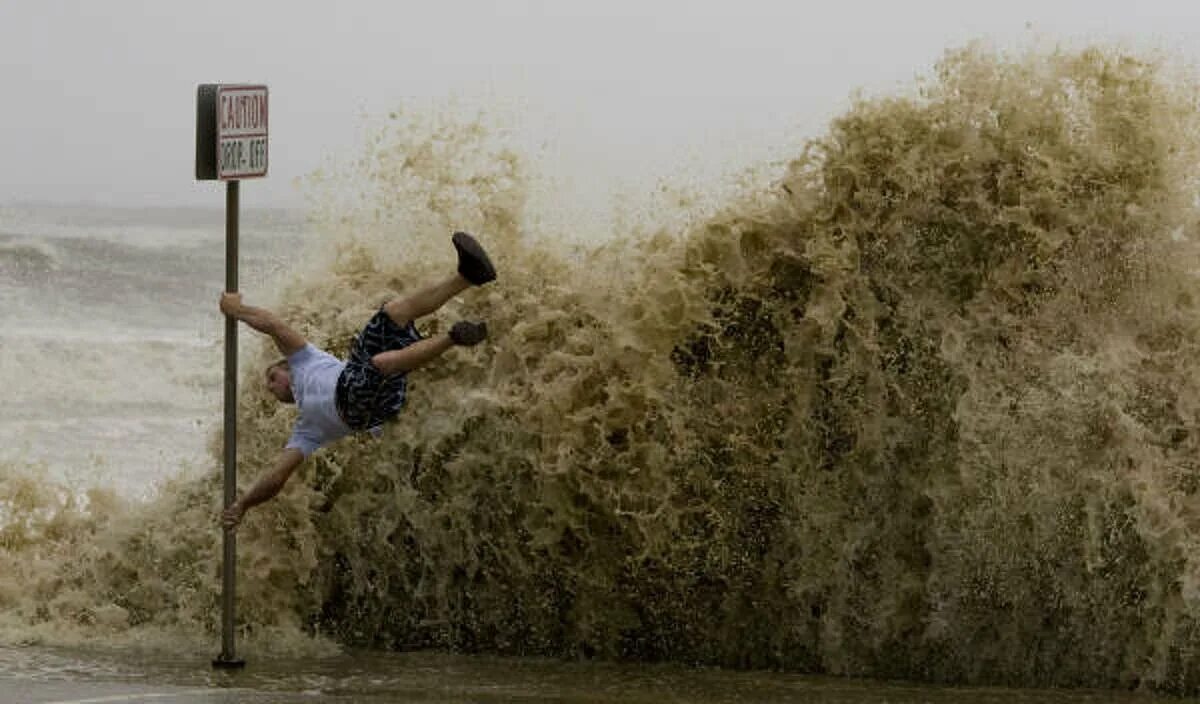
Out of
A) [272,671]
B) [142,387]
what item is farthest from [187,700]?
[142,387]

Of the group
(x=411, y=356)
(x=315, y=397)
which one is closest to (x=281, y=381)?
(x=315, y=397)

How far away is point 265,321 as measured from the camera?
10.9 meters

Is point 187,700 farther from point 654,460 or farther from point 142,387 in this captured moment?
point 142,387

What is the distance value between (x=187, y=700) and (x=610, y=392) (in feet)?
10.0

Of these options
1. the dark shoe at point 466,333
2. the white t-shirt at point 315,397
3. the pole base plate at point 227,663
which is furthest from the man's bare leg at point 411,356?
the pole base plate at point 227,663

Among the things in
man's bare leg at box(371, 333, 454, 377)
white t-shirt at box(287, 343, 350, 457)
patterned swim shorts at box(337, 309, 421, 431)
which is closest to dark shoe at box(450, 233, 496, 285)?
man's bare leg at box(371, 333, 454, 377)

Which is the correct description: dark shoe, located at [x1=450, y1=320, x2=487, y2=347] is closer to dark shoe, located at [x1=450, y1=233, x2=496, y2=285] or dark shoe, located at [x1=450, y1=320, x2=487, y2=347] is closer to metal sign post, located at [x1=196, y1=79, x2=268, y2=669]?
dark shoe, located at [x1=450, y1=233, x2=496, y2=285]

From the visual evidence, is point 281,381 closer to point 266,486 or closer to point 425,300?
point 266,486

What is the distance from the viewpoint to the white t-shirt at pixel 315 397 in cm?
1081

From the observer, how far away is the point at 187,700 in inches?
401

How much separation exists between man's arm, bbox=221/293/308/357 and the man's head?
0.17 meters

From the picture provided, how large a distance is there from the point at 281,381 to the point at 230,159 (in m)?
1.19

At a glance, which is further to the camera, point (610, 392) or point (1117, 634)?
point (610, 392)

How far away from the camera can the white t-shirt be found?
426 inches
